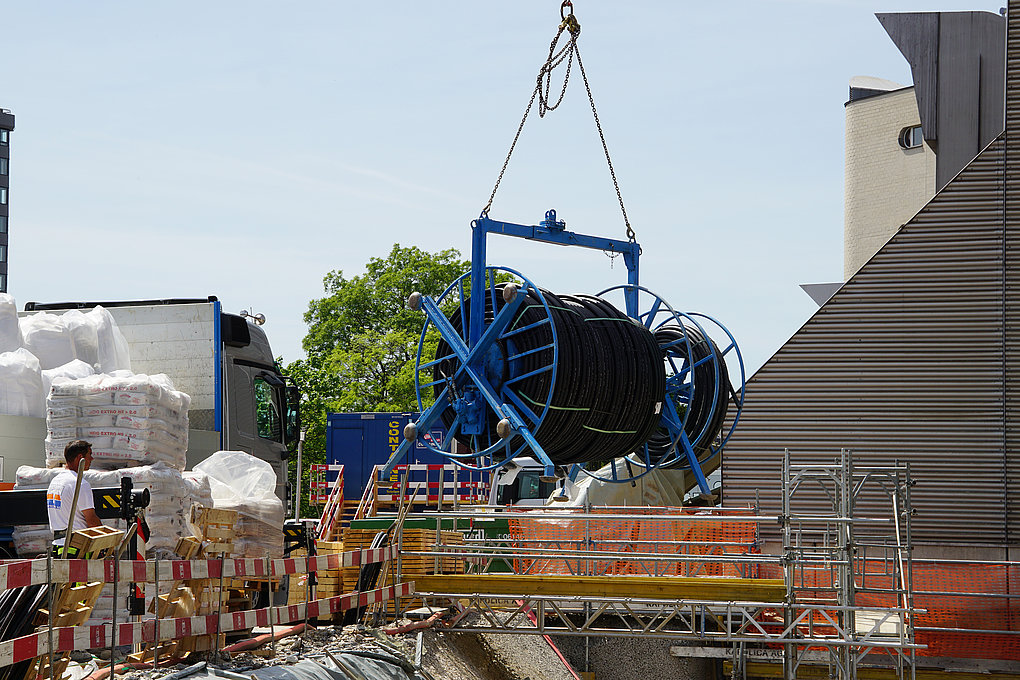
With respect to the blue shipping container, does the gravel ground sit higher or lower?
lower

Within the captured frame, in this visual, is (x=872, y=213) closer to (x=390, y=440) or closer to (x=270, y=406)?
(x=390, y=440)

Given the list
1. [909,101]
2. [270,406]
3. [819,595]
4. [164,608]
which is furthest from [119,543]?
[909,101]

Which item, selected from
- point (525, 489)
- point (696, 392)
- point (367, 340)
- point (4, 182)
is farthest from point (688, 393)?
point (4, 182)

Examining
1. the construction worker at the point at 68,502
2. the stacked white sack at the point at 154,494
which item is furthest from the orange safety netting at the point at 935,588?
the construction worker at the point at 68,502

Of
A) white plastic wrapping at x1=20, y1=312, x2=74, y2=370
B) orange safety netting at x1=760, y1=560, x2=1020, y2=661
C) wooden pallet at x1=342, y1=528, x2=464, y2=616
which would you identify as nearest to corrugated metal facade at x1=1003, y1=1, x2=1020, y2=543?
orange safety netting at x1=760, y1=560, x2=1020, y2=661

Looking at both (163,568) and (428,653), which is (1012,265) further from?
(163,568)

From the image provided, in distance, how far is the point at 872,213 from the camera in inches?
1222

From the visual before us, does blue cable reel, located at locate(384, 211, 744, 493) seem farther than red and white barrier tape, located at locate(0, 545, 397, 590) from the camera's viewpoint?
Yes

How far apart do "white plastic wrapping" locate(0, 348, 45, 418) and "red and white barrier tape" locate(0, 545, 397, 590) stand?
4.31m

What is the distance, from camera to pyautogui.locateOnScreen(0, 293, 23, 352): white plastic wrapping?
44.0 feet

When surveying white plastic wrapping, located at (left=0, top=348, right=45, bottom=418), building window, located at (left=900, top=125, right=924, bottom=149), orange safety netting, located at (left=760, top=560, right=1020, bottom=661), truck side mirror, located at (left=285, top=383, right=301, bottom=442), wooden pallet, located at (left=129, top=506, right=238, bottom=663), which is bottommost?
orange safety netting, located at (left=760, top=560, right=1020, bottom=661)

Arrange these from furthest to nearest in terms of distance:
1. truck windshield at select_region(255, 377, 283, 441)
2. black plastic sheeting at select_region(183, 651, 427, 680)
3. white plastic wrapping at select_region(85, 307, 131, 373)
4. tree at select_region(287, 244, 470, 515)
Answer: tree at select_region(287, 244, 470, 515)
truck windshield at select_region(255, 377, 283, 441)
white plastic wrapping at select_region(85, 307, 131, 373)
black plastic sheeting at select_region(183, 651, 427, 680)

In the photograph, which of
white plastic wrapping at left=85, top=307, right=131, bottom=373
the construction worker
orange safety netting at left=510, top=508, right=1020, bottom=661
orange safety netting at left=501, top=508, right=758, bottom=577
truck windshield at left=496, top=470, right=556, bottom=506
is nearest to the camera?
the construction worker

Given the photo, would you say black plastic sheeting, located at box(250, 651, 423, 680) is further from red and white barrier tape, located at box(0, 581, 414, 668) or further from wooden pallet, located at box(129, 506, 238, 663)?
wooden pallet, located at box(129, 506, 238, 663)
